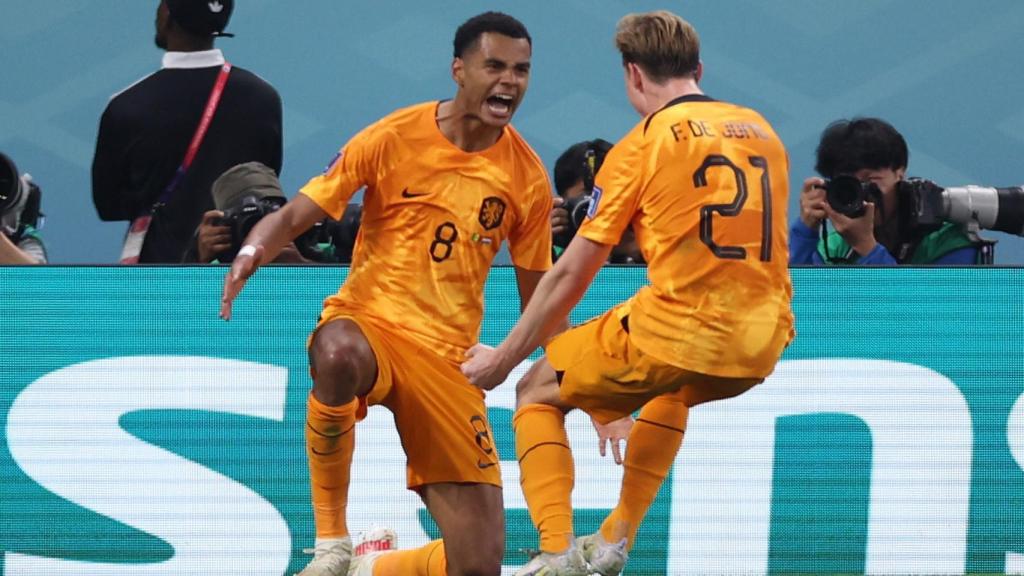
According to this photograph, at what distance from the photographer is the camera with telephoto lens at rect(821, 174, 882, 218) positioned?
7.84 meters

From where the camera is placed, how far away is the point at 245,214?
7.54 metres

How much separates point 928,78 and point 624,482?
4.14 m

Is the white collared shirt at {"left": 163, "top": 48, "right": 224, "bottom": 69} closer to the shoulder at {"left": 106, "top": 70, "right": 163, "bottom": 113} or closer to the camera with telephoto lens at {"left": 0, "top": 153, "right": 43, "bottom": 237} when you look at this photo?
the shoulder at {"left": 106, "top": 70, "right": 163, "bottom": 113}

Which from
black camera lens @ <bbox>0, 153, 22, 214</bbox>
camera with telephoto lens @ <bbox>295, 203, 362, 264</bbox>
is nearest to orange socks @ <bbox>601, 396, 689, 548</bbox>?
camera with telephoto lens @ <bbox>295, 203, 362, 264</bbox>

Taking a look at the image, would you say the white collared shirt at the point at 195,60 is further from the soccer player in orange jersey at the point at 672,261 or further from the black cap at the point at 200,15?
the soccer player in orange jersey at the point at 672,261

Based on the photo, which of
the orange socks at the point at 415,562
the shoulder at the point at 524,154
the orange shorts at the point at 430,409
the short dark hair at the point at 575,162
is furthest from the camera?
the short dark hair at the point at 575,162

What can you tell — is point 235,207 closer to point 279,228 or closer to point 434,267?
point 279,228

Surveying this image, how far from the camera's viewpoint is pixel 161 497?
25.3ft

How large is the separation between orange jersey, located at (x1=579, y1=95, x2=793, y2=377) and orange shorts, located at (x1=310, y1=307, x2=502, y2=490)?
30.7 inches

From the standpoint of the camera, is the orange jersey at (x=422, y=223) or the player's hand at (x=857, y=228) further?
the player's hand at (x=857, y=228)

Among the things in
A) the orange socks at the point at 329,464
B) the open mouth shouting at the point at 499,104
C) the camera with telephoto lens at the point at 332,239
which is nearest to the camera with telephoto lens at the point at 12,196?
the camera with telephoto lens at the point at 332,239

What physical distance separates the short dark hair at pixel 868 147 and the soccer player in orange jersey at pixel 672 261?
1957mm

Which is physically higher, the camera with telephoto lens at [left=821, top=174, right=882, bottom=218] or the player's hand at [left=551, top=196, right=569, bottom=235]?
the camera with telephoto lens at [left=821, top=174, right=882, bottom=218]

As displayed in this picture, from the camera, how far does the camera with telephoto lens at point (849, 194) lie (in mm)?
7844
